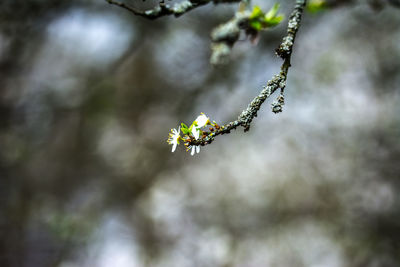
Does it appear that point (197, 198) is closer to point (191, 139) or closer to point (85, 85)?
point (85, 85)

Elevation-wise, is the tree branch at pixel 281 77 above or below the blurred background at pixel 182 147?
below

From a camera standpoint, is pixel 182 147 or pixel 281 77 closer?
pixel 281 77

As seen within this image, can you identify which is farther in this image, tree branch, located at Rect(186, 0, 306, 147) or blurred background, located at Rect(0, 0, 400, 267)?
blurred background, located at Rect(0, 0, 400, 267)

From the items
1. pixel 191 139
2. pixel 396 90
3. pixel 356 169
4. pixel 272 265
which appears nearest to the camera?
pixel 191 139

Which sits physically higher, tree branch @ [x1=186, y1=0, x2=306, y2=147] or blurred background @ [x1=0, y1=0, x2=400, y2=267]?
blurred background @ [x1=0, y1=0, x2=400, y2=267]

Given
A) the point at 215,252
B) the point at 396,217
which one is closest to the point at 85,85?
the point at 215,252

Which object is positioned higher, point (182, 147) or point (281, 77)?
point (182, 147)

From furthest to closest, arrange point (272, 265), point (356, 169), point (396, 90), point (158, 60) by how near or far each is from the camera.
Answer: point (158, 60)
point (272, 265)
point (356, 169)
point (396, 90)

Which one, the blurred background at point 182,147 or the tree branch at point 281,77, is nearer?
the tree branch at point 281,77
